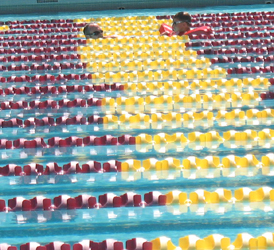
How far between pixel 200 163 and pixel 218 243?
4.29ft

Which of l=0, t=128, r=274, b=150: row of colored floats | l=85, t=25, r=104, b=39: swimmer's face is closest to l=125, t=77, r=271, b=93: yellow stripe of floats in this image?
l=0, t=128, r=274, b=150: row of colored floats

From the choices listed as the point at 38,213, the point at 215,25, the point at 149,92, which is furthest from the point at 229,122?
the point at 215,25

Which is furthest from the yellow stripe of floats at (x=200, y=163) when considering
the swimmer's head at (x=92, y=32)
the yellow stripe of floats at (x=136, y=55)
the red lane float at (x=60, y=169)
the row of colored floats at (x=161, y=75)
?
the swimmer's head at (x=92, y=32)

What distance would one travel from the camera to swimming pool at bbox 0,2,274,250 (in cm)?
402

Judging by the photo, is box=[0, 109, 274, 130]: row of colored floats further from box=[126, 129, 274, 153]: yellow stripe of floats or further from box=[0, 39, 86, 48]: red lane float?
box=[0, 39, 86, 48]: red lane float

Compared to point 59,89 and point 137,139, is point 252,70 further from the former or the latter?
point 137,139

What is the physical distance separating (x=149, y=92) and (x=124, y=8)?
560 centimetres

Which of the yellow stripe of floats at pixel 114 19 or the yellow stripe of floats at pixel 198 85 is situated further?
the yellow stripe of floats at pixel 114 19

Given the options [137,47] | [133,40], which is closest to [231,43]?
[137,47]

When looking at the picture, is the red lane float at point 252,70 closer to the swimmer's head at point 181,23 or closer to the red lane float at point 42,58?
the swimmer's head at point 181,23

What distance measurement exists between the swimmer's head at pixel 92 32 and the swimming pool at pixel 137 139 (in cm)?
16

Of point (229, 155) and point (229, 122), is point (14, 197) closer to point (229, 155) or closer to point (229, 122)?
point (229, 155)

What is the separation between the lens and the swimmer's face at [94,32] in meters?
9.04

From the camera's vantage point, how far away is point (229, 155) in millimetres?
5004
